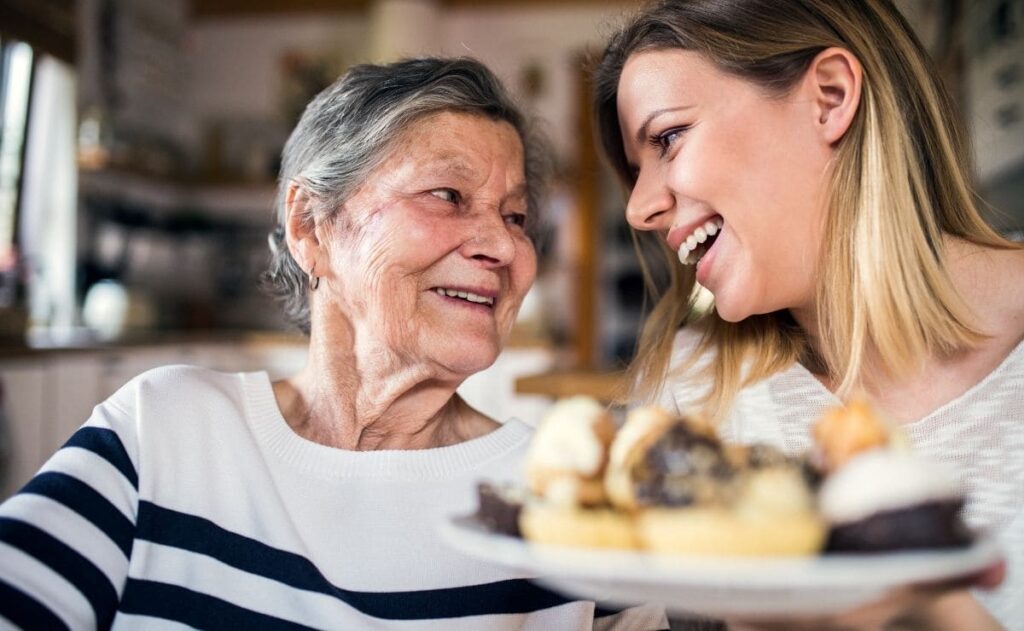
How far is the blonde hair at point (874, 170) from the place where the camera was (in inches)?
43.2

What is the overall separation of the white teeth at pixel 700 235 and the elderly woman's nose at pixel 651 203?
4cm

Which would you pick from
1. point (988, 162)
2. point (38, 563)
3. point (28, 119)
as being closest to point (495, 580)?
point (38, 563)

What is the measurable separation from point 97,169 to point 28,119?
60 cm

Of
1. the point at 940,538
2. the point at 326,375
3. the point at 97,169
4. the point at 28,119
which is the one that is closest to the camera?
the point at 940,538

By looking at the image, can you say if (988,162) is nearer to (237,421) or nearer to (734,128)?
(734,128)

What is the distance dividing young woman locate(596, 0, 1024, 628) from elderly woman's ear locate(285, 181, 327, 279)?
0.45 m

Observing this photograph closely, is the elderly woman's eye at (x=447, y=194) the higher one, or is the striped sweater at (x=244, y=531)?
the elderly woman's eye at (x=447, y=194)

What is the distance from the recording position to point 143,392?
113 cm

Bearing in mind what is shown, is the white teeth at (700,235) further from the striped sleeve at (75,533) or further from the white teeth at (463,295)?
the striped sleeve at (75,533)

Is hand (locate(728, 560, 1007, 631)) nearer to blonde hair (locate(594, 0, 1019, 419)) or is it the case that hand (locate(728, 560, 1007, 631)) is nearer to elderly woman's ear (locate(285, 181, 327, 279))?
blonde hair (locate(594, 0, 1019, 419))

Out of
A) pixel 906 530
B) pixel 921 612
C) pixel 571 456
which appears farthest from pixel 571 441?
pixel 921 612

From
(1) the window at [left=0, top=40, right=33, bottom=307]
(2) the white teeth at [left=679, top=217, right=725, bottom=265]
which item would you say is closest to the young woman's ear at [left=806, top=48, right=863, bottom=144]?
(2) the white teeth at [left=679, top=217, right=725, bottom=265]

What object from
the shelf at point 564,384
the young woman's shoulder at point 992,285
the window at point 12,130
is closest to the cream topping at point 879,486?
the young woman's shoulder at point 992,285

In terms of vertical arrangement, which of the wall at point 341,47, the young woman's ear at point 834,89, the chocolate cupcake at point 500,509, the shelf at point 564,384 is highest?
the wall at point 341,47
